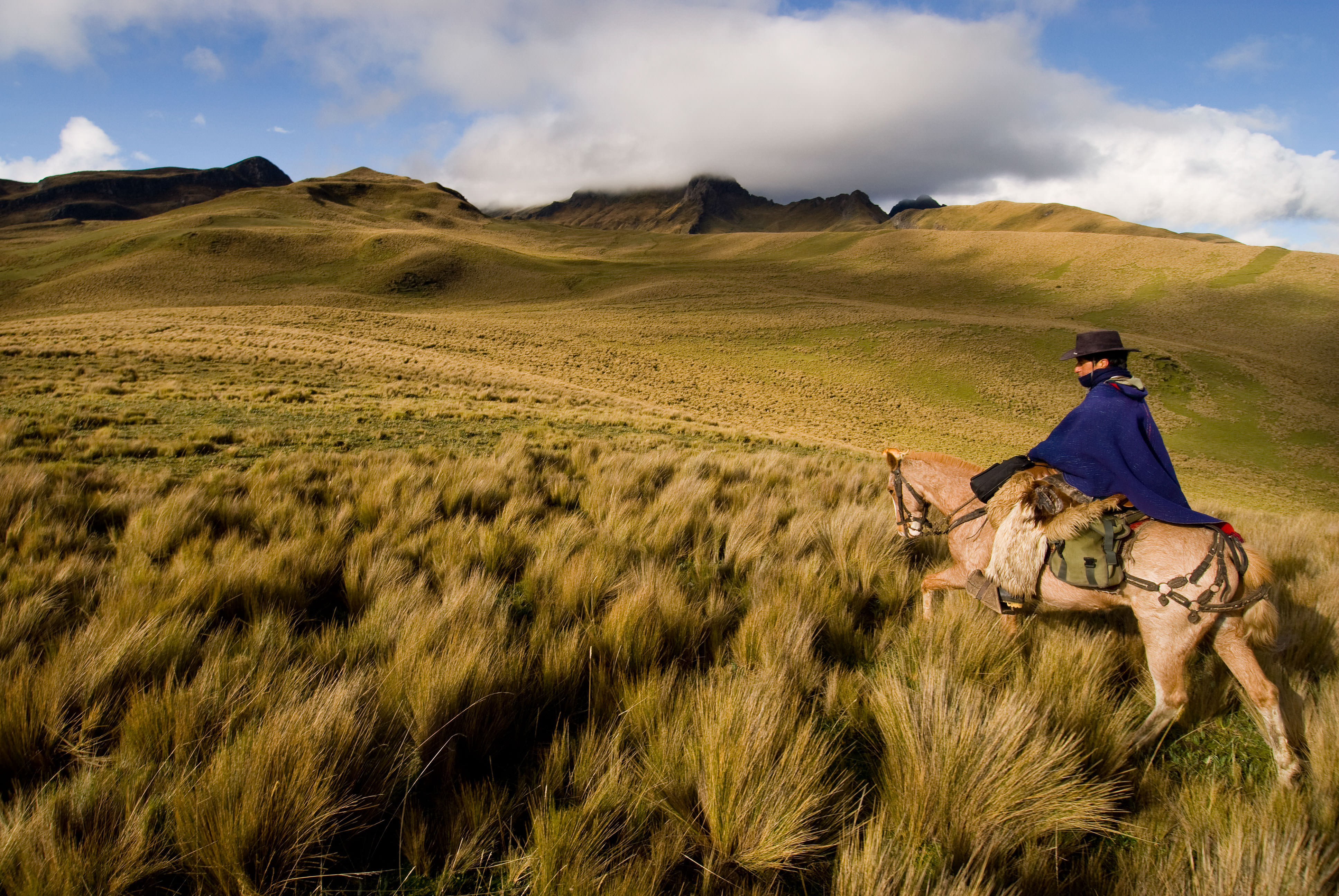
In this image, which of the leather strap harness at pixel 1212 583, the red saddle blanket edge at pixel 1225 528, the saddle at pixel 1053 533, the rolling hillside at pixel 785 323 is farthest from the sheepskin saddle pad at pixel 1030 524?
the rolling hillside at pixel 785 323

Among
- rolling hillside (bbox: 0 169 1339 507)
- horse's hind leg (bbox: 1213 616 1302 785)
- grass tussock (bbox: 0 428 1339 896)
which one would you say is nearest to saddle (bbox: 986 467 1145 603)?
grass tussock (bbox: 0 428 1339 896)

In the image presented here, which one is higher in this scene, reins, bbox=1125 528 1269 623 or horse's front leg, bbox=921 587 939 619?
reins, bbox=1125 528 1269 623

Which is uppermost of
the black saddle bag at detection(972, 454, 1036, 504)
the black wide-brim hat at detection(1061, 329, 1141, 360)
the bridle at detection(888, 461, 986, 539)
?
the black wide-brim hat at detection(1061, 329, 1141, 360)

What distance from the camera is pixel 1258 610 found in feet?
9.07

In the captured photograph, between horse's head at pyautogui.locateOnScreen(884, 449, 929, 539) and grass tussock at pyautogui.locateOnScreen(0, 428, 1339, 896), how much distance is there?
59 cm

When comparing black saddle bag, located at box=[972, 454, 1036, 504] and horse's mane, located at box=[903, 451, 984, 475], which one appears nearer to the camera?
black saddle bag, located at box=[972, 454, 1036, 504]

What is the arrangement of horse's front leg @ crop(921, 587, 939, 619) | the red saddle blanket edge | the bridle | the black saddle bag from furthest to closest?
the bridle, horse's front leg @ crop(921, 587, 939, 619), the black saddle bag, the red saddle blanket edge

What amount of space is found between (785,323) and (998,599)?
44.0 metres

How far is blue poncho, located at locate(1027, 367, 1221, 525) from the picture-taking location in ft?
10.0

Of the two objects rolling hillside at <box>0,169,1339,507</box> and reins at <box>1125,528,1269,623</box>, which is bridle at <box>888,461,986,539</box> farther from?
rolling hillside at <box>0,169,1339,507</box>

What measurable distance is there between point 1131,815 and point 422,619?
3.25 m

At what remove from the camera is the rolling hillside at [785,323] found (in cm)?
2462

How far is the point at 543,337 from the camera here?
37.3m

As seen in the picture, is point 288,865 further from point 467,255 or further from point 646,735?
point 467,255
